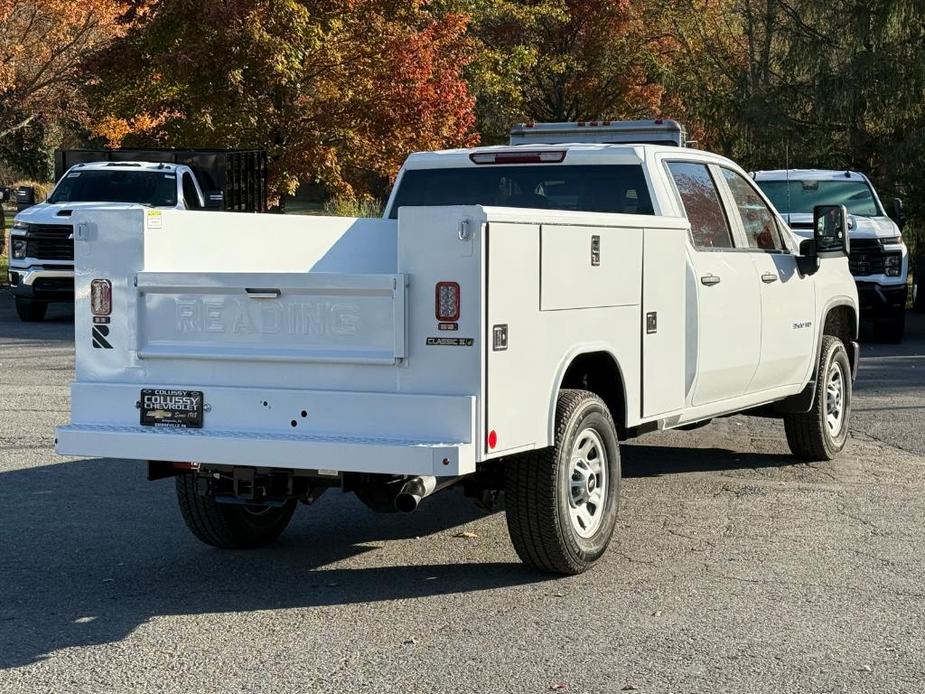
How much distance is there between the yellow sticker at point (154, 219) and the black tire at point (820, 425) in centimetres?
500

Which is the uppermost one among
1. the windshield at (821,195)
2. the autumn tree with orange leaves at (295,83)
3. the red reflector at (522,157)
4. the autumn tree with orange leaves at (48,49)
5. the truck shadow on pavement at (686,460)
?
the autumn tree with orange leaves at (48,49)

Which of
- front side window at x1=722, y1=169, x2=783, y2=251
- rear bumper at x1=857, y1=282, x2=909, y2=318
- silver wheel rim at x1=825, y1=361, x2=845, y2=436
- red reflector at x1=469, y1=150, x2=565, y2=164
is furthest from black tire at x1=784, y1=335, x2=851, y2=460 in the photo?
rear bumper at x1=857, y1=282, x2=909, y2=318

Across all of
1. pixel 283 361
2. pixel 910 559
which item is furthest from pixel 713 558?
pixel 283 361

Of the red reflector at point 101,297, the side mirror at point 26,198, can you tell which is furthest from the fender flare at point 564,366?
the side mirror at point 26,198

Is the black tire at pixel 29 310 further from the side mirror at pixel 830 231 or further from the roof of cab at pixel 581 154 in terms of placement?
the side mirror at pixel 830 231

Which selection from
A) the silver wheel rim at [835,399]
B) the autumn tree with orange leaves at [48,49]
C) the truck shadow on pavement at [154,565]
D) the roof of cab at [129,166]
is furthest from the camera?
the autumn tree with orange leaves at [48,49]

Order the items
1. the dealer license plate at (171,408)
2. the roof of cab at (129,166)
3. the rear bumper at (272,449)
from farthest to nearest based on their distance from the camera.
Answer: the roof of cab at (129,166), the dealer license plate at (171,408), the rear bumper at (272,449)

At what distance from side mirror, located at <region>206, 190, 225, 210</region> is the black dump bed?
0.57ft

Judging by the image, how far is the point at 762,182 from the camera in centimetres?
1897

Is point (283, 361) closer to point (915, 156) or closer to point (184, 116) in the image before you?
point (184, 116)

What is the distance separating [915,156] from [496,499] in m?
19.0

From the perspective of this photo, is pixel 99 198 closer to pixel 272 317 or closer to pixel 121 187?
pixel 121 187

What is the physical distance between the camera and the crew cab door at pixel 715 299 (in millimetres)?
8195

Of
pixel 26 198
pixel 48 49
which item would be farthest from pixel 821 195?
pixel 48 49
